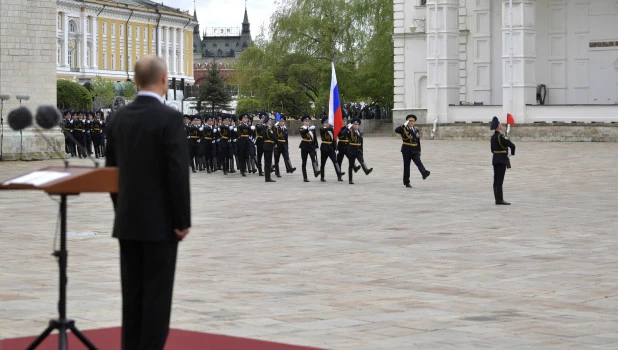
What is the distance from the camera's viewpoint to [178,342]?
31.2 feet

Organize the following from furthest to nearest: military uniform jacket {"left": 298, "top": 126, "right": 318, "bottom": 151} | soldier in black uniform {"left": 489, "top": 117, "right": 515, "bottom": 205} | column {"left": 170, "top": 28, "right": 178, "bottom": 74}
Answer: column {"left": 170, "top": 28, "right": 178, "bottom": 74} → military uniform jacket {"left": 298, "top": 126, "right": 318, "bottom": 151} → soldier in black uniform {"left": 489, "top": 117, "right": 515, "bottom": 205}

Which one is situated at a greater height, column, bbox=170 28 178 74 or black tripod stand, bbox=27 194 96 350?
column, bbox=170 28 178 74

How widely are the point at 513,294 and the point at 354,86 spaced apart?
63368 millimetres

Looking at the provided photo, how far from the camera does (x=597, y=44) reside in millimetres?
60438

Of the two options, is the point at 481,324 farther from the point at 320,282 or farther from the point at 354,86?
the point at 354,86

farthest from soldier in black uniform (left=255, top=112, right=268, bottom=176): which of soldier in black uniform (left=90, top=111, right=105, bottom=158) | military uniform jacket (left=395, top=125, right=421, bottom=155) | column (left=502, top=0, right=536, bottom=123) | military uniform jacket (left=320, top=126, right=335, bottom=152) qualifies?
column (left=502, top=0, right=536, bottom=123)

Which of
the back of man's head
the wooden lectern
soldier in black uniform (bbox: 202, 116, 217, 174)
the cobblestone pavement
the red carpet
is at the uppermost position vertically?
the back of man's head

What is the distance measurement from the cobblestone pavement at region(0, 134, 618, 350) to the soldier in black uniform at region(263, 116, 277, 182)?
356 centimetres

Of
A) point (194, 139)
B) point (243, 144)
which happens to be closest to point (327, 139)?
point (243, 144)

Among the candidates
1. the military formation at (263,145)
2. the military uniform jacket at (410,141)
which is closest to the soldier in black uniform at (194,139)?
the military formation at (263,145)

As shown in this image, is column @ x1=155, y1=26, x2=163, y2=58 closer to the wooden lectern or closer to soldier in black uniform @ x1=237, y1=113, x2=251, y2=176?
soldier in black uniform @ x1=237, y1=113, x2=251, y2=176

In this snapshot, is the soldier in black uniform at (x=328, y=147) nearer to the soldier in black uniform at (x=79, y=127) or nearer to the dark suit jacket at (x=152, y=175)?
the soldier in black uniform at (x=79, y=127)

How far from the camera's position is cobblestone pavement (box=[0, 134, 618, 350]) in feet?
34.2

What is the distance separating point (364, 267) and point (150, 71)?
24.9 ft
